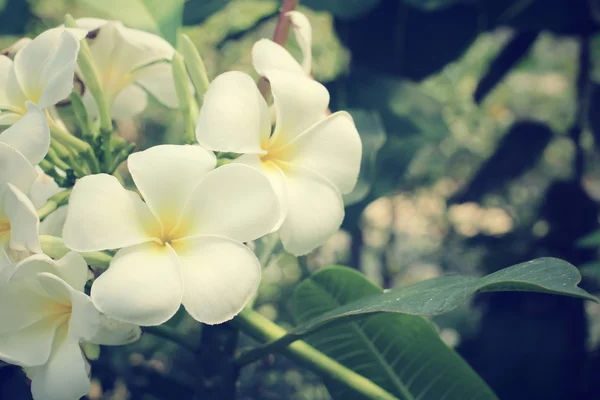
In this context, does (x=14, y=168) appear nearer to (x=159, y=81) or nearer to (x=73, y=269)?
(x=73, y=269)

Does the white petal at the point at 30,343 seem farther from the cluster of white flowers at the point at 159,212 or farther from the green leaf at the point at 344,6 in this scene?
the green leaf at the point at 344,6

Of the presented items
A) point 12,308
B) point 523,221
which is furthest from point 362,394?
point 523,221

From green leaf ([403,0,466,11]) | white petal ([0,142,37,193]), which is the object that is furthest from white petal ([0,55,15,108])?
green leaf ([403,0,466,11])

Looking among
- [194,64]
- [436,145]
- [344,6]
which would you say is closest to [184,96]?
[194,64]

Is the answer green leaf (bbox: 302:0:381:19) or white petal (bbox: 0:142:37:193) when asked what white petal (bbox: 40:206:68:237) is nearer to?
white petal (bbox: 0:142:37:193)

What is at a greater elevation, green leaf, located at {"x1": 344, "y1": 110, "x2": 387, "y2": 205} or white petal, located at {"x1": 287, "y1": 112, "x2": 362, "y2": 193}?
white petal, located at {"x1": 287, "y1": 112, "x2": 362, "y2": 193}

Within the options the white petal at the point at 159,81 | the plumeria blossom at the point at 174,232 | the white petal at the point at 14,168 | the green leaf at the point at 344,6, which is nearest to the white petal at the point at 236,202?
the plumeria blossom at the point at 174,232
